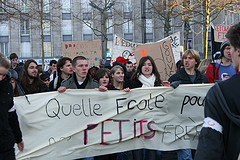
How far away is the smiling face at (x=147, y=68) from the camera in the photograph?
16.0 feet

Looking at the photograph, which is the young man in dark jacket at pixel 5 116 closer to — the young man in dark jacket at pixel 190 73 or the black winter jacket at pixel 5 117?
the black winter jacket at pixel 5 117

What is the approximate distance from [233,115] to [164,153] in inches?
130

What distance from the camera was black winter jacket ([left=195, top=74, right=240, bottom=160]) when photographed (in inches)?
69.4

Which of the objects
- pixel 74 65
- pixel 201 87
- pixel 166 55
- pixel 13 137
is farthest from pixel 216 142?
pixel 166 55

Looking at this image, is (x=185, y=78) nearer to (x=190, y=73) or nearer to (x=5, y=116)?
(x=190, y=73)

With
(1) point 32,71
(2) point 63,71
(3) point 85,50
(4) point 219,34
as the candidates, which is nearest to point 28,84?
(1) point 32,71

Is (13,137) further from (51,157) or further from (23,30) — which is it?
(23,30)

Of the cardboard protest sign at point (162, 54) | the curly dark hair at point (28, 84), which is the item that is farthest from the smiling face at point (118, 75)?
the cardboard protest sign at point (162, 54)

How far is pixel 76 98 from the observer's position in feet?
14.4

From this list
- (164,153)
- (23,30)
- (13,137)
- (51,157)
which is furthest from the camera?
(23,30)

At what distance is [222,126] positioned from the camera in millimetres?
1811

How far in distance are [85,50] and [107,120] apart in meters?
4.97

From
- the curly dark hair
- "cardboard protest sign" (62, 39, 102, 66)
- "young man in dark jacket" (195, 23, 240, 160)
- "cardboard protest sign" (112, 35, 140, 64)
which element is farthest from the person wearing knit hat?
"cardboard protest sign" (112, 35, 140, 64)

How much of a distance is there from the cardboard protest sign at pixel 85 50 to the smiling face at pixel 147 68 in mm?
4241
